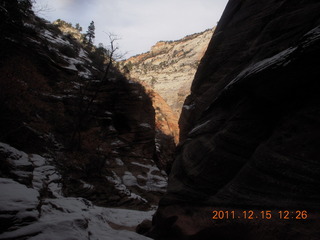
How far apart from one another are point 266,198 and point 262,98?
2.89 meters

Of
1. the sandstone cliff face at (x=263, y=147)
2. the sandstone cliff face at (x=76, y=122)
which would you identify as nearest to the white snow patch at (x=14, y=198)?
the sandstone cliff face at (x=76, y=122)

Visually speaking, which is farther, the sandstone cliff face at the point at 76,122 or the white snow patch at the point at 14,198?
the sandstone cliff face at the point at 76,122

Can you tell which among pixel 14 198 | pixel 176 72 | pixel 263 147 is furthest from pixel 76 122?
pixel 176 72

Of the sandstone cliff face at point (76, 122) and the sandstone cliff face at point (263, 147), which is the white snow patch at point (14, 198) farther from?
the sandstone cliff face at point (263, 147)

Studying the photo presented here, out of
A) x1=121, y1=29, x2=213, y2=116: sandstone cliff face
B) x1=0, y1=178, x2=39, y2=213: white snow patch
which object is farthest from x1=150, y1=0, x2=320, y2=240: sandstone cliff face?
x1=121, y1=29, x2=213, y2=116: sandstone cliff face

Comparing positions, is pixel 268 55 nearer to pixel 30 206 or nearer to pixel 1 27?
pixel 30 206

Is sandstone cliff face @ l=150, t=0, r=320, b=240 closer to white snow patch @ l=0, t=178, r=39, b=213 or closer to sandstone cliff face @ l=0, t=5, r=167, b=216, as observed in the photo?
white snow patch @ l=0, t=178, r=39, b=213

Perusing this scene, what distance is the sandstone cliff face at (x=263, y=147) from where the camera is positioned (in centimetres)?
478

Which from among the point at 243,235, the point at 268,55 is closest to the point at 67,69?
the point at 268,55

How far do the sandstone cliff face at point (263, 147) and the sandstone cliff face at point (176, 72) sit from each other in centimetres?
A: 5808

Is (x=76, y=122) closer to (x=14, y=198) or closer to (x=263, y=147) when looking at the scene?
(x=14, y=198)

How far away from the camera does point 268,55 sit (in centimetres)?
689

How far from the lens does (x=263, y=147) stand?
19.1 feet

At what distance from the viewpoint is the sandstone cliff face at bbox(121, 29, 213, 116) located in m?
72.5
